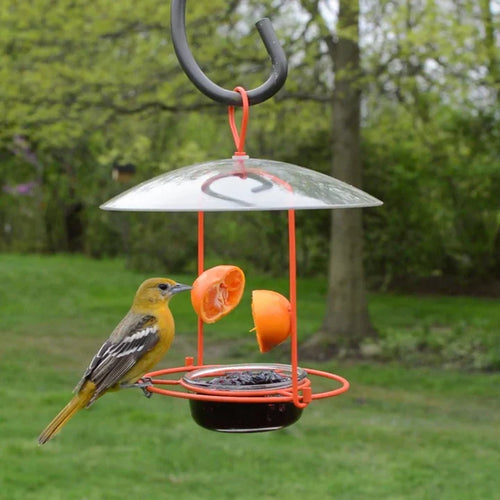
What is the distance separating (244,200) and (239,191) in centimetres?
9

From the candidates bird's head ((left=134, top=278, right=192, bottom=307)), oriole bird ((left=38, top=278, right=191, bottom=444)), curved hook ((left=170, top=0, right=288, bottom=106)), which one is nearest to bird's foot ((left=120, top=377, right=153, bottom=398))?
oriole bird ((left=38, top=278, right=191, bottom=444))

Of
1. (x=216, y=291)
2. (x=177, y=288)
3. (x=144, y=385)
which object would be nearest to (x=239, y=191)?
(x=216, y=291)

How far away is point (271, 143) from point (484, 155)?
391cm

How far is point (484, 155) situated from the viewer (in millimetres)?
13898

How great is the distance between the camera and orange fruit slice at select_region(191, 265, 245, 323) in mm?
3631

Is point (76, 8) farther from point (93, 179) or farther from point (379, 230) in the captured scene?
point (93, 179)

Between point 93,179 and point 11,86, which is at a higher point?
point 11,86

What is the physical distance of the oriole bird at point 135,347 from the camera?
379 centimetres

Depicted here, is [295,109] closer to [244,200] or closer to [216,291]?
[216,291]

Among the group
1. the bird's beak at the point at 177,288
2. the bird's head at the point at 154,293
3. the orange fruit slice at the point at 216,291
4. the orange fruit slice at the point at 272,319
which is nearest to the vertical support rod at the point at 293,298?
the orange fruit slice at the point at 272,319

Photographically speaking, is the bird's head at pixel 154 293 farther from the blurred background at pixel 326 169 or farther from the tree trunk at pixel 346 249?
the tree trunk at pixel 346 249

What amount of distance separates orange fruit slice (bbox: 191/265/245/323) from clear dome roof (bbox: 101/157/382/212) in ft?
1.74

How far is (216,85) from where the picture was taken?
333 centimetres

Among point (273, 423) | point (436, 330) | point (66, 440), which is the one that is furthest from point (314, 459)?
point (436, 330)
